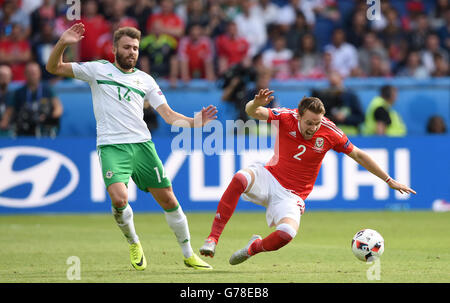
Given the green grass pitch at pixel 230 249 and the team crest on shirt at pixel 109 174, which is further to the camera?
the team crest on shirt at pixel 109 174

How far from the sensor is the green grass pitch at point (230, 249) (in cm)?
787

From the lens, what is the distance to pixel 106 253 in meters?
9.91

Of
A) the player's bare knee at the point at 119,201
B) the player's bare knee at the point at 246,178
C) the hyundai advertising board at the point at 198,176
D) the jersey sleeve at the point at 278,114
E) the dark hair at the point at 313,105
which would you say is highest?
the dark hair at the point at 313,105

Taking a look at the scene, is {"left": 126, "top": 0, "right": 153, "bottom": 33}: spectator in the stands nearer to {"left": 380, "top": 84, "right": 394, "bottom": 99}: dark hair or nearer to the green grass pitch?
the green grass pitch

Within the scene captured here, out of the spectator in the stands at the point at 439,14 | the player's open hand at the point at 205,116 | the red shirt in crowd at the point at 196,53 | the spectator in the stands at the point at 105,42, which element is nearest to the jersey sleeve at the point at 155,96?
the player's open hand at the point at 205,116

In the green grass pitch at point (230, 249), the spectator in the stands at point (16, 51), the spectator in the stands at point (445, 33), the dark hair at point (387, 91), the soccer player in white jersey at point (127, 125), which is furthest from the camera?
the spectator in the stands at point (445, 33)

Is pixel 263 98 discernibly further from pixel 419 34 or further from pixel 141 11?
pixel 419 34

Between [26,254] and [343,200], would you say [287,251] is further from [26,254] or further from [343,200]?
[343,200]

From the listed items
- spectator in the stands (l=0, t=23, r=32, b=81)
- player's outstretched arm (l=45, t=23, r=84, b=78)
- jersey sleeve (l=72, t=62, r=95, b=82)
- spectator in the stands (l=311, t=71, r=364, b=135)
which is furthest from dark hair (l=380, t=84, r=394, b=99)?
player's outstretched arm (l=45, t=23, r=84, b=78)

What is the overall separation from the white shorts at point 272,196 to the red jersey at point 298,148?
7cm

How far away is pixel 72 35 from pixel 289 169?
8.66 feet

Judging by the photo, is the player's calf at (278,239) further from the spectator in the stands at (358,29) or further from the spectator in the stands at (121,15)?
the spectator in the stands at (358,29)

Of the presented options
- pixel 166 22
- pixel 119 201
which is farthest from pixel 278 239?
pixel 166 22
